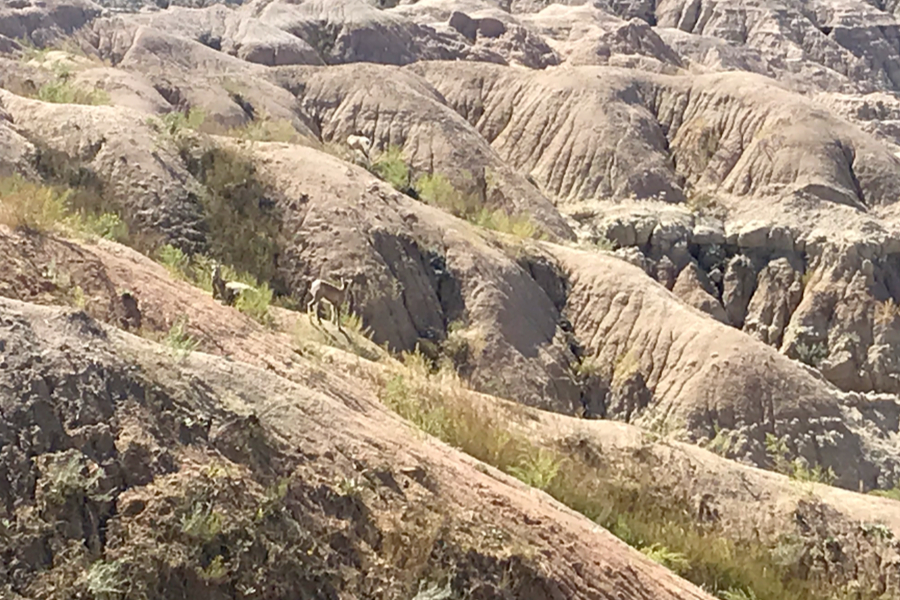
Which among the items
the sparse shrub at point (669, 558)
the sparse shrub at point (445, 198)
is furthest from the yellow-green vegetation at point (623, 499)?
the sparse shrub at point (445, 198)

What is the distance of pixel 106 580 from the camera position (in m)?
4.72

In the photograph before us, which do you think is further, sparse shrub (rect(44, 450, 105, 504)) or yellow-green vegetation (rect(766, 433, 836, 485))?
yellow-green vegetation (rect(766, 433, 836, 485))

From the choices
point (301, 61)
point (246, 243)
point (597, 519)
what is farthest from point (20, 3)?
point (597, 519)

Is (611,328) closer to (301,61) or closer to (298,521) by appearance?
(298,521)

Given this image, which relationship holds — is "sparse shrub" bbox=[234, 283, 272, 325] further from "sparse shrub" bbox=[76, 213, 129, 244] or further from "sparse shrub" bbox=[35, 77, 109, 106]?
"sparse shrub" bbox=[35, 77, 109, 106]

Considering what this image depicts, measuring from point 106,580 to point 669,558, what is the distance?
15.7 feet

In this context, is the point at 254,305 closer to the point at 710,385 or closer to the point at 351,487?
the point at 351,487

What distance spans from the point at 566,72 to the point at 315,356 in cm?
3826

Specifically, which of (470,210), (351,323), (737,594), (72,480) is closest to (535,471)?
(737,594)

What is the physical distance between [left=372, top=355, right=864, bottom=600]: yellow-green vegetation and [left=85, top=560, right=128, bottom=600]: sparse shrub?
12.5 feet

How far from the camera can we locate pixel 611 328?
78.5 feet

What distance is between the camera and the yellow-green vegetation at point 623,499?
809 cm

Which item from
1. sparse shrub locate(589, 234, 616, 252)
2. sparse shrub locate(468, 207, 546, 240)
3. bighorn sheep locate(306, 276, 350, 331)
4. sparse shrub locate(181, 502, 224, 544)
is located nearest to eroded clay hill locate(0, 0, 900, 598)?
sparse shrub locate(468, 207, 546, 240)

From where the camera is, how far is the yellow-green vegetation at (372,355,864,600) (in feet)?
26.5
